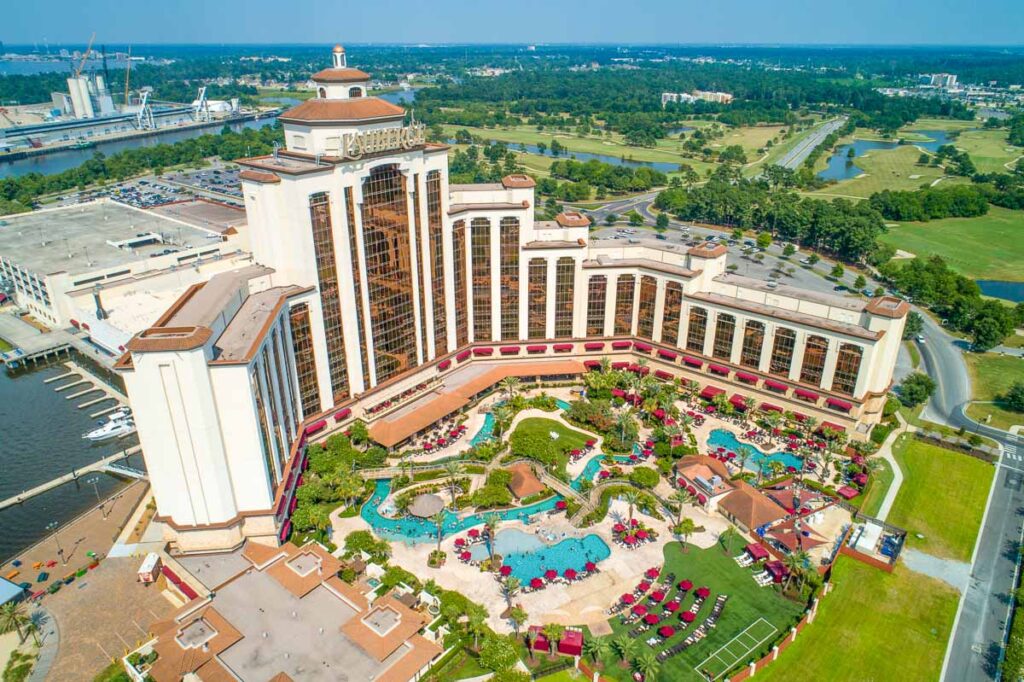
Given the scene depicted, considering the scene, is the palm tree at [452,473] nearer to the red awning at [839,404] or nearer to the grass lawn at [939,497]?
the grass lawn at [939,497]

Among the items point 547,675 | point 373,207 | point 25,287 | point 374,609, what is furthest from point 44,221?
point 547,675

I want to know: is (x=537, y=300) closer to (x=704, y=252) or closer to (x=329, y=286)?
(x=704, y=252)

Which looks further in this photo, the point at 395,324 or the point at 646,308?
the point at 646,308

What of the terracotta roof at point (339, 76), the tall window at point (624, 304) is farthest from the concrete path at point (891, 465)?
the terracotta roof at point (339, 76)

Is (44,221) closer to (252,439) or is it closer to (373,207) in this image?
(373,207)

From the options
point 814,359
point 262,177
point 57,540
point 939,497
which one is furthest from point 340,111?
point 939,497
